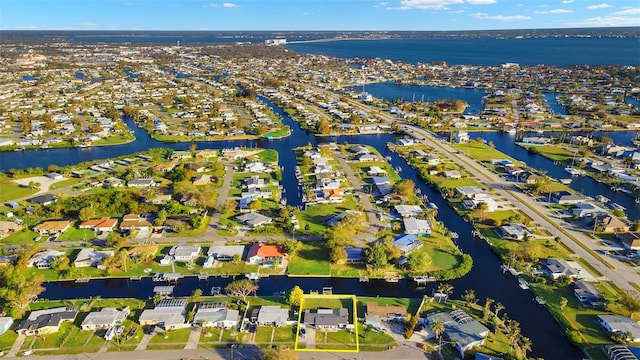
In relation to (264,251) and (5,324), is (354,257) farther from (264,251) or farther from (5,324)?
(5,324)

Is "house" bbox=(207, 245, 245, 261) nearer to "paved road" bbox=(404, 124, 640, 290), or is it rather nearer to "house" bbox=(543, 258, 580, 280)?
"house" bbox=(543, 258, 580, 280)

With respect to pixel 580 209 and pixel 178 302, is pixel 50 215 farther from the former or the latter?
pixel 580 209

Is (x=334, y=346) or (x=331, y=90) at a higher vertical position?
(x=331, y=90)

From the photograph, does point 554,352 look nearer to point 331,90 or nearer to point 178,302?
point 178,302

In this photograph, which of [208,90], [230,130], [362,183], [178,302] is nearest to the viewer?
[178,302]

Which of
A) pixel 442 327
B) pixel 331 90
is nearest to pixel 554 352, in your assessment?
pixel 442 327

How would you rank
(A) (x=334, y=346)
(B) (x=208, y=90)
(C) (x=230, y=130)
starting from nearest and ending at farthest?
(A) (x=334, y=346), (C) (x=230, y=130), (B) (x=208, y=90)

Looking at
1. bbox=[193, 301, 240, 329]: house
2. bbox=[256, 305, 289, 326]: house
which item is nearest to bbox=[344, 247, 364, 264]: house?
bbox=[256, 305, 289, 326]: house

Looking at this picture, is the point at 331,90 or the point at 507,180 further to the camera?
the point at 331,90
